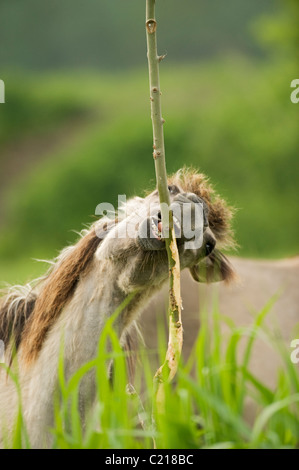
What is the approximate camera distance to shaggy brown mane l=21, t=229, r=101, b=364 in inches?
93.3

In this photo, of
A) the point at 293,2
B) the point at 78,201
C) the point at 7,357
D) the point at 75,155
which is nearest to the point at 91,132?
the point at 75,155

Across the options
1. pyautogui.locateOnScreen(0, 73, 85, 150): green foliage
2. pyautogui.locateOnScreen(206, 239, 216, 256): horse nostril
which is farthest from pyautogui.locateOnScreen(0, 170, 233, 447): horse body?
pyautogui.locateOnScreen(0, 73, 85, 150): green foliage

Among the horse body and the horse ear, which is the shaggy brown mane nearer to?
the horse body

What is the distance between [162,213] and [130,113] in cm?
2631

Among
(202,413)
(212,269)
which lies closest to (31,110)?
(212,269)

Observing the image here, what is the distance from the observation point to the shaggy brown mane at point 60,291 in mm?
2369

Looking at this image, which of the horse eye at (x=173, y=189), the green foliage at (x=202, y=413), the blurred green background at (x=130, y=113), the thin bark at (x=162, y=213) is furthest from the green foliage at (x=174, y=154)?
the green foliage at (x=202, y=413)

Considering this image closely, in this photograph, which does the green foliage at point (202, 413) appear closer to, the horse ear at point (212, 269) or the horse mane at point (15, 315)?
the horse ear at point (212, 269)

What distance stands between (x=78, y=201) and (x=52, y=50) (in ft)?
62.9

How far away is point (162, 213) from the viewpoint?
1.96 meters

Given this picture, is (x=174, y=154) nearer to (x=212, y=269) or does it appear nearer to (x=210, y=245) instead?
(x=212, y=269)

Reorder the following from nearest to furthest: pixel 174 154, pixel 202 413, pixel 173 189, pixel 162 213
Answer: pixel 202 413 < pixel 162 213 < pixel 173 189 < pixel 174 154

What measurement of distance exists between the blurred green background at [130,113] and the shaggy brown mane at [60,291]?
33cm

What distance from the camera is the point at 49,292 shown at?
2428 mm
